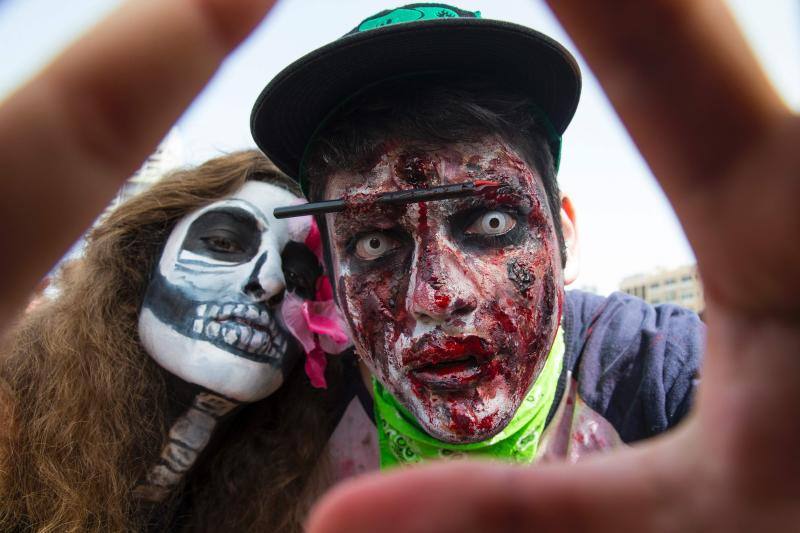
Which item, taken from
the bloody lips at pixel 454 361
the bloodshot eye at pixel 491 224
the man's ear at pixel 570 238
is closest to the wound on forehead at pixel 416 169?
the bloodshot eye at pixel 491 224

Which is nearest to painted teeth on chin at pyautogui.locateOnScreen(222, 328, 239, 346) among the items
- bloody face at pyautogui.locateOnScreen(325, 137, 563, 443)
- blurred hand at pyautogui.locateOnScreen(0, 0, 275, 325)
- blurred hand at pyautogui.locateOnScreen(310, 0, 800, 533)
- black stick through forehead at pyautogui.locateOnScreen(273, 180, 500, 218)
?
bloody face at pyautogui.locateOnScreen(325, 137, 563, 443)

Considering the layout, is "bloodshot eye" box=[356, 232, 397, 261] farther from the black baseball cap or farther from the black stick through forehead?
the black baseball cap

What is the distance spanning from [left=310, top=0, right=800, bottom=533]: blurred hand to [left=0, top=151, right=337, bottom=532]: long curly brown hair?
1947 mm

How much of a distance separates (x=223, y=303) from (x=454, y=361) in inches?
39.0

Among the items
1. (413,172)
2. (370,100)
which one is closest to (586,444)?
(413,172)

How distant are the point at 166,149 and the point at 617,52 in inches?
148

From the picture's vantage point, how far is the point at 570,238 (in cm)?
201

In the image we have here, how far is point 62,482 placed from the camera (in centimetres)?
197

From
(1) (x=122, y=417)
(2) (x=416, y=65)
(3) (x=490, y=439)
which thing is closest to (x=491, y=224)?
(2) (x=416, y=65)

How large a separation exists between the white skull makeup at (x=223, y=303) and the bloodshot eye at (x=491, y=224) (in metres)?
0.92

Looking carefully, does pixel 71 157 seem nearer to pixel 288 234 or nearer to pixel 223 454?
pixel 288 234

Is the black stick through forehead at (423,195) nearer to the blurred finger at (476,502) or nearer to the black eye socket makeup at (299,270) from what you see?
the black eye socket makeup at (299,270)

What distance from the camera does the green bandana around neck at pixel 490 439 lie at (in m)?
1.75

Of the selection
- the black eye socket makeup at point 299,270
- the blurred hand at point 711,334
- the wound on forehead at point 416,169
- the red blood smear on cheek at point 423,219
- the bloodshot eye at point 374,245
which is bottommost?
the black eye socket makeup at point 299,270
